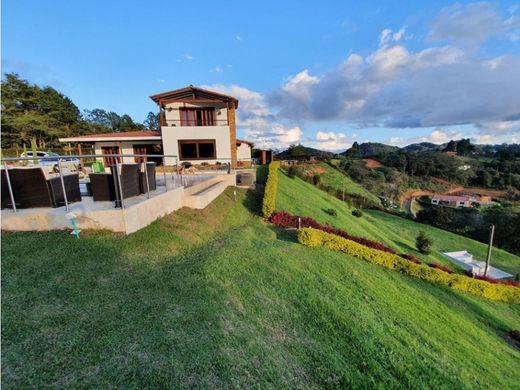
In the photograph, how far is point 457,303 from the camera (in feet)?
26.0

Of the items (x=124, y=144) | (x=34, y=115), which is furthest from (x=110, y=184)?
(x=34, y=115)

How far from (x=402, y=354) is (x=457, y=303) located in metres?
5.80

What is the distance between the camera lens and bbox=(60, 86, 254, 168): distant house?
1739 cm

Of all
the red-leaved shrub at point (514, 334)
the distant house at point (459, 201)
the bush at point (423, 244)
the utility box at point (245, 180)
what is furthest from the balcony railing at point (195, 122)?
the distant house at point (459, 201)

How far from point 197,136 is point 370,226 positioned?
14945mm

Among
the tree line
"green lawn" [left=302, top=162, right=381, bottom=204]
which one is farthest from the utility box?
the tree line

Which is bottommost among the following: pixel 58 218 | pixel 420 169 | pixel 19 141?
pixel 420 169

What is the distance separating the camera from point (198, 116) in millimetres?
18469

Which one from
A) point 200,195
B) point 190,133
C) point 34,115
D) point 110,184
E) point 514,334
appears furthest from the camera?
point 34,115

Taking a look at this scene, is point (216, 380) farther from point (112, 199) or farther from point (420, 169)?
point (420, 169)

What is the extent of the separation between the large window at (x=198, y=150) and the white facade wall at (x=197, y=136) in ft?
0.81

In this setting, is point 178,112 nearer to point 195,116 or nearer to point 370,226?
point 195,116

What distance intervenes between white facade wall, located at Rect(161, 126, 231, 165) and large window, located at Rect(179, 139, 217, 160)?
0.25 m

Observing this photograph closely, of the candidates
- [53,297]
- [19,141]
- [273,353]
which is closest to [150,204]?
[53,297]
